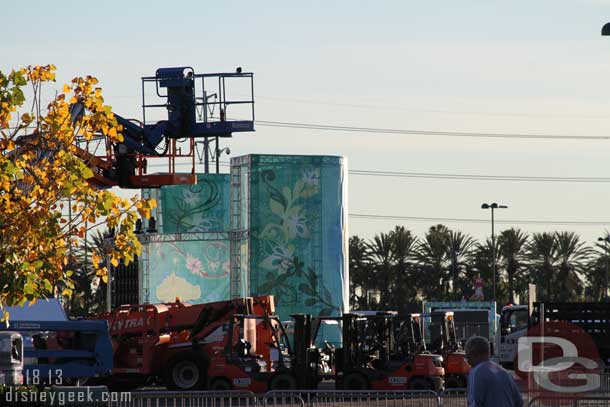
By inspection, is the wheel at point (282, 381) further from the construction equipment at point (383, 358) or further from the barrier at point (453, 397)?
the barrier at point (453, 397)

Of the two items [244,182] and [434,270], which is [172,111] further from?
[434,270]

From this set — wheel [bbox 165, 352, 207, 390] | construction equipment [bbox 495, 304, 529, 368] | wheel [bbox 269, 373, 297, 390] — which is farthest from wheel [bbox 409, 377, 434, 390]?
construction equipment [bbox 495, 304, 529, 368]

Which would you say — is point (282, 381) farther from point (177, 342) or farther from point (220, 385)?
point (177, 342)

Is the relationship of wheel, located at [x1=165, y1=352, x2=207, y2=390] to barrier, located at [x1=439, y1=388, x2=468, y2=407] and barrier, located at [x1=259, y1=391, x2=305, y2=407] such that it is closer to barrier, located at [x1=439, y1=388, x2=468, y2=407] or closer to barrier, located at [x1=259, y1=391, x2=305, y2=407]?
barrier, located at [x1=439, y1=388, x2=468, y2=407]

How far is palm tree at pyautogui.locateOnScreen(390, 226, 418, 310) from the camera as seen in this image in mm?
81688

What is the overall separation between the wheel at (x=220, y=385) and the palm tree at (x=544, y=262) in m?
52.2

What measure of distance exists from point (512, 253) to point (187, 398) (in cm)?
6424

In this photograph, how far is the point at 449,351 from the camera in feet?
123

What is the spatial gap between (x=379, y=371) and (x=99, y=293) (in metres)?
50.8

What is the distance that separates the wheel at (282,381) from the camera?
32.9 metres

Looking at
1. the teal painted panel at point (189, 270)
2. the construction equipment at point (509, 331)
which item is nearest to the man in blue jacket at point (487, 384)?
the construction equipment at point (509, 331)

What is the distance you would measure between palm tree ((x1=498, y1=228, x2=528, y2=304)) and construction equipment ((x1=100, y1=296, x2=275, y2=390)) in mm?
51621

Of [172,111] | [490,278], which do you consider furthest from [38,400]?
[490,278]

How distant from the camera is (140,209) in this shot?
1881cm
